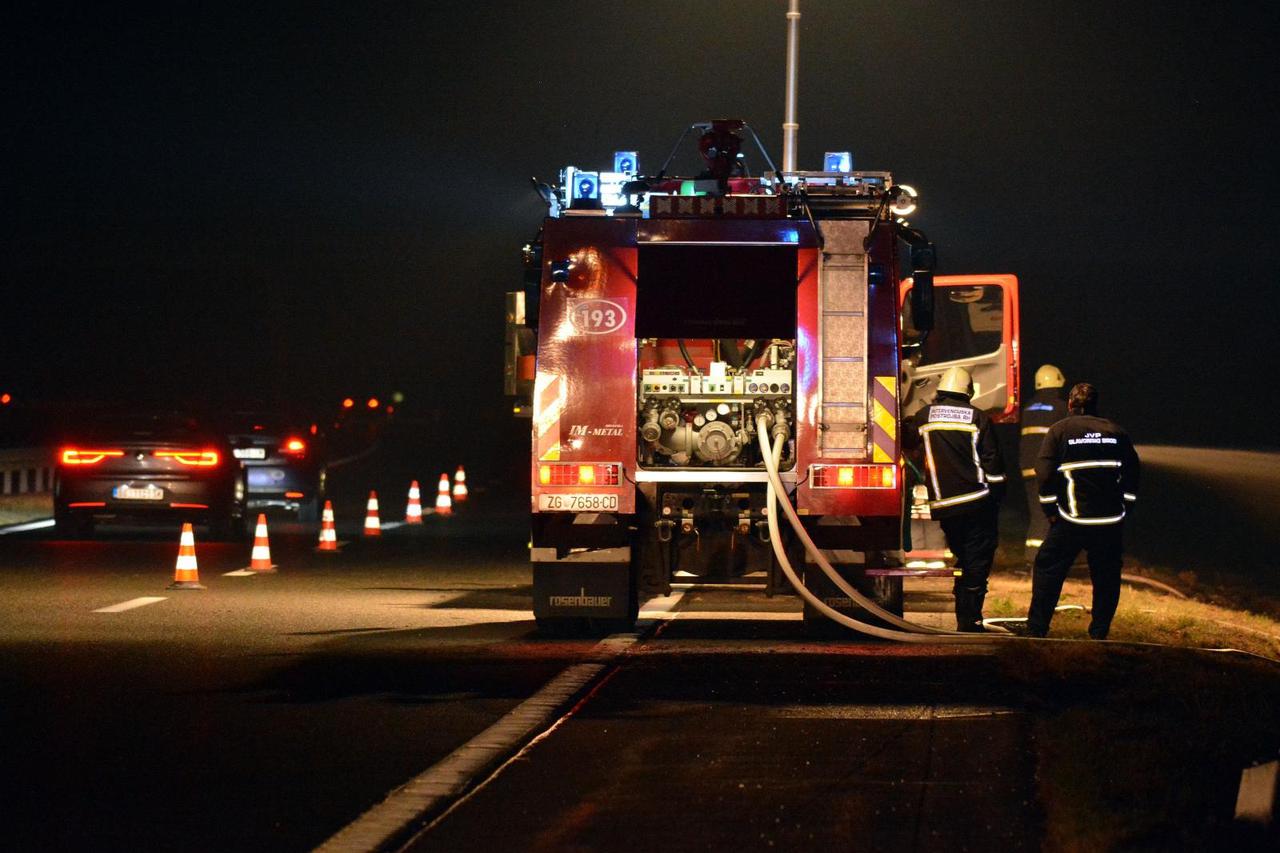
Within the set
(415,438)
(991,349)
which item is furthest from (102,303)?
(991,349)

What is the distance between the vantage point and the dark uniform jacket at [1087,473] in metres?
12.7

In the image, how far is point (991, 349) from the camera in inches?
706

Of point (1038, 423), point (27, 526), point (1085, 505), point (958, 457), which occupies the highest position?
point (1038, 423)

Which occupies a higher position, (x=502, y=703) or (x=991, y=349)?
(x=991, y=349)

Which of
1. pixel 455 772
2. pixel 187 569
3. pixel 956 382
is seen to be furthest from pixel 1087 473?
pixel 187 569

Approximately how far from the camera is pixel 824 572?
12844mm

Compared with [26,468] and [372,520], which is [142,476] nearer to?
[372,520]

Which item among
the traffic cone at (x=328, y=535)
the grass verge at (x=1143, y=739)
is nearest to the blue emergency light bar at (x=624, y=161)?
the grass verge at (x=1143, y=739)

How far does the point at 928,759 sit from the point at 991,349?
33.3 ft

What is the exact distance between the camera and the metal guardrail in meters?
30.6

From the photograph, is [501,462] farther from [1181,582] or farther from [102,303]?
→ [102,303]

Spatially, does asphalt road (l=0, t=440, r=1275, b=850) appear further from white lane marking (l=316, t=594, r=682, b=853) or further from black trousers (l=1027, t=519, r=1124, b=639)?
black trousers (l=1027, t=519, r=1124, b=639)

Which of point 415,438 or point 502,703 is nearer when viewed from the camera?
point 502,703

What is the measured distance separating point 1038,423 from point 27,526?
13.3 m
